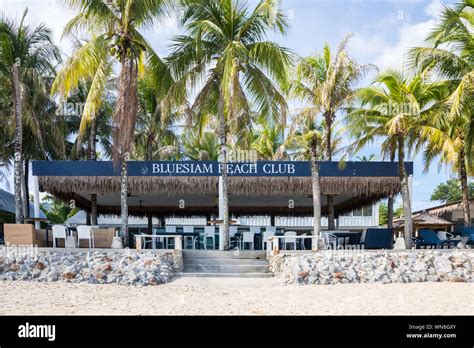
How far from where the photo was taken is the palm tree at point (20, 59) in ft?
41.1

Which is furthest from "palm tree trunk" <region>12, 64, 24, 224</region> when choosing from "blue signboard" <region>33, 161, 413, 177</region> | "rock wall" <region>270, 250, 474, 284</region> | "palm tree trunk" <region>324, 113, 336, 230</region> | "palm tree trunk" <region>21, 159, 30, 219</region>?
"palm tree trunk" <region>324, 113, 336, 230</region>

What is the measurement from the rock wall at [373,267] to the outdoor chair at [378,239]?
1325 mm

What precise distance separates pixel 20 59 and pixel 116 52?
3355 mm

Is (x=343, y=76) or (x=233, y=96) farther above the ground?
(x=343, y=76)

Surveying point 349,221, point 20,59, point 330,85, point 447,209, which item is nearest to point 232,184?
point 330,85

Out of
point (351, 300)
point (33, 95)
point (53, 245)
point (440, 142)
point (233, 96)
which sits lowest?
point (351, 300)

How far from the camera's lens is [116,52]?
1182 centimetres

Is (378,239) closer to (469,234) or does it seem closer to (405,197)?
(405,197)

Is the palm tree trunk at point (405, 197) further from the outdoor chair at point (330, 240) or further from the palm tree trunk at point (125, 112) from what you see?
the palm tree trunk at point (125, 112)

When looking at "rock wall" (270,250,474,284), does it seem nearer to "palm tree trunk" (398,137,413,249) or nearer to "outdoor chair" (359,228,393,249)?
"outdoor chair" (359,228,393,249)
